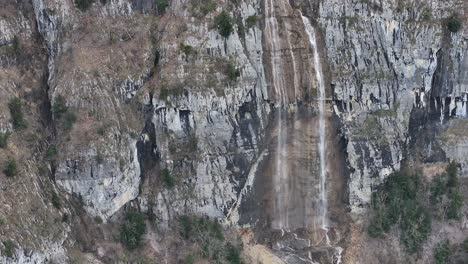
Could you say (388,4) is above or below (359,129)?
above

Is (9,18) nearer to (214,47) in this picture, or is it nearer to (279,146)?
(214,47)

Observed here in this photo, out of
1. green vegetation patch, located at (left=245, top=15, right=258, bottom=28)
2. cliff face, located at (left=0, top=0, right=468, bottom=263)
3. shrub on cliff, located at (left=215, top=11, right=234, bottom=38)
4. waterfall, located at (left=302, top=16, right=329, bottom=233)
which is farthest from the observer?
waterfall, located at (left=302, top=16, right=329, bottom=233)

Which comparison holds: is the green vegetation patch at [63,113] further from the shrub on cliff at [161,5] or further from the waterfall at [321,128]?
the waterfall at [321,128]

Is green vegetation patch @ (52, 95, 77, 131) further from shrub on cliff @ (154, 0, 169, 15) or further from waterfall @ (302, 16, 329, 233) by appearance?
waterfall @ (302, 16, 329, 233)

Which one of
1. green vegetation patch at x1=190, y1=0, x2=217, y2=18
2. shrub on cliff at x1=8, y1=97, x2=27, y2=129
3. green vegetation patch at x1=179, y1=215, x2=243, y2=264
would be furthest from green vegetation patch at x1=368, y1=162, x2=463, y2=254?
shrub on cliff at x1=8, y1=97, x2=27, y2=129

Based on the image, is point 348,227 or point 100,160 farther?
point 348,227

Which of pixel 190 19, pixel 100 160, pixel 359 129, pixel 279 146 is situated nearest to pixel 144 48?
pixel 190 19

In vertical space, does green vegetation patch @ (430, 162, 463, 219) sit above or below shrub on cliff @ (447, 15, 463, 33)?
below
